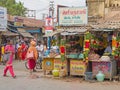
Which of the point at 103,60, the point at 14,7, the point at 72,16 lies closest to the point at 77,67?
the point at 103,60

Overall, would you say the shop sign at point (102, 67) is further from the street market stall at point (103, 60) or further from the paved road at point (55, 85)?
the paved road at point (55, 85)

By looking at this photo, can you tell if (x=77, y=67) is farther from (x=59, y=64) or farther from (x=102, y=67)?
(x=102, y=67)

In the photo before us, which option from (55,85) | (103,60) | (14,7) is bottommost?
(55,85)

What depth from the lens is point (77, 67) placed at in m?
16.5

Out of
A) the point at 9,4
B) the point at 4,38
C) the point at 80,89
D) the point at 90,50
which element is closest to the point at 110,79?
the point at 90,50

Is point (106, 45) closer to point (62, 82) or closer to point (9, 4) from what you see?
point (62, 82)

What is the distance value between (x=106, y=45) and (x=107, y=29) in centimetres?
212

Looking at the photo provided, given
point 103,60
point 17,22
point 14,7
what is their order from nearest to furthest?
1. point 103,60
2. point 17,22
3. point 14,7

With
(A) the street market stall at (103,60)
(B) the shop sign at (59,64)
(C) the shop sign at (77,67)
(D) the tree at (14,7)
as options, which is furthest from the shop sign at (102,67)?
(D) the tree at (14,7)

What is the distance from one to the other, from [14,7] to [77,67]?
64757 mm

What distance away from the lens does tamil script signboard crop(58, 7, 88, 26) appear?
1695 cm

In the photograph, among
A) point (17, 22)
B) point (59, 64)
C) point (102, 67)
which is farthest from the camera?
point (17, 22)

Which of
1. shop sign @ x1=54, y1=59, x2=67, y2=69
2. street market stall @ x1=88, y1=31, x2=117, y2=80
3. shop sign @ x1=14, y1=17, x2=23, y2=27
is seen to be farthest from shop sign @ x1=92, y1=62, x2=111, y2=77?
shop sign @ x1=14, y1=17, x2=23, y2=27

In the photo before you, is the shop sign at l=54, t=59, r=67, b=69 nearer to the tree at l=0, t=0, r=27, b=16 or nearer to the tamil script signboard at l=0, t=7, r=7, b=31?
the tamil script signboard at l=0, t=7, r=7, b=31
